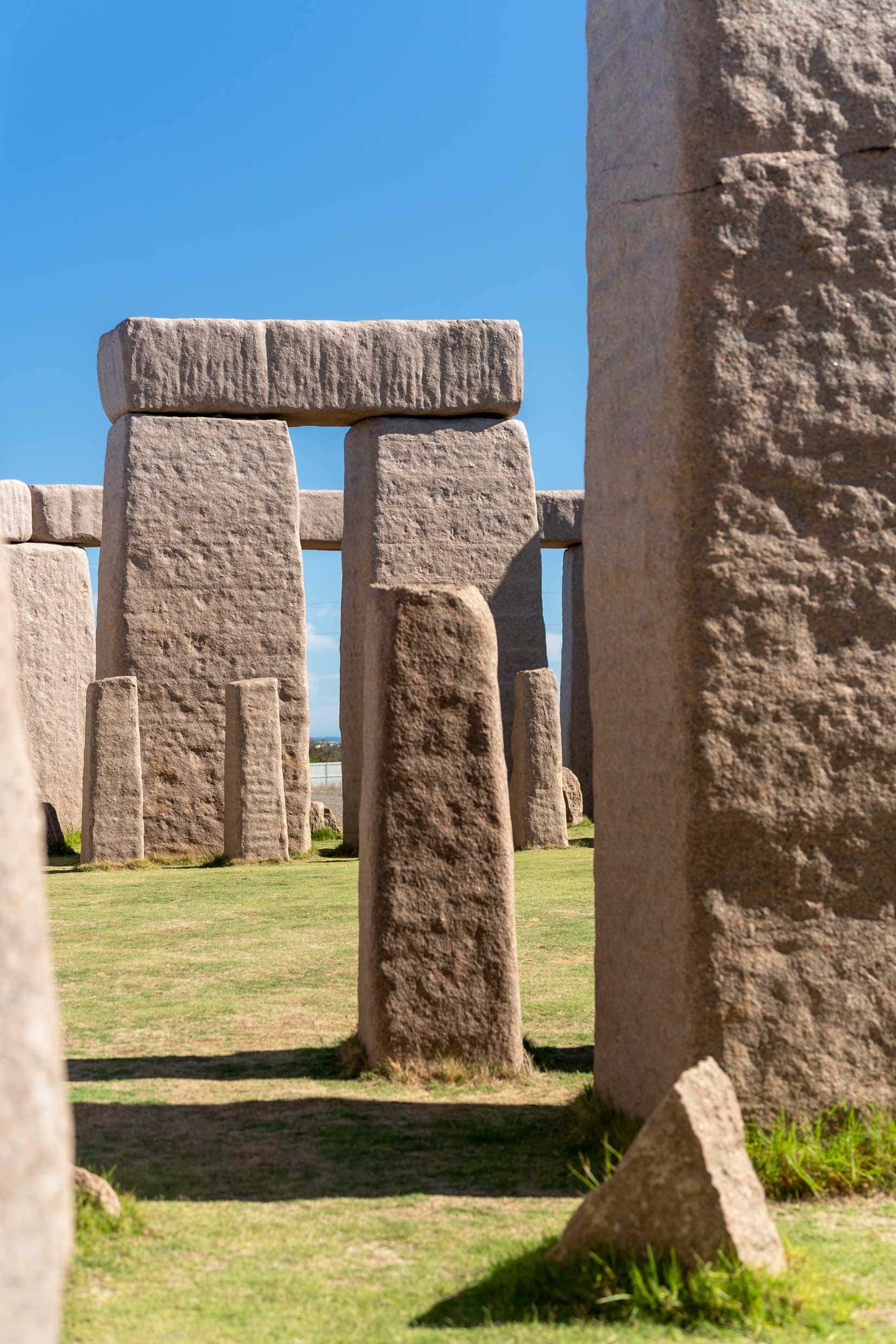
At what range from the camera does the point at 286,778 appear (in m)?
12.1

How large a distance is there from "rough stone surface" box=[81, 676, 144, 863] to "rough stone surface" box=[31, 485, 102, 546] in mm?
6100

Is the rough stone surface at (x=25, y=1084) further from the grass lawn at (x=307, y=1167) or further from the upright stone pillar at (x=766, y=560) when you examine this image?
the upright stone pillar at (x=766, y=560)

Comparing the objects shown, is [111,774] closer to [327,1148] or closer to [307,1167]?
[327,1148]

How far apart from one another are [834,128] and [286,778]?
364 inches

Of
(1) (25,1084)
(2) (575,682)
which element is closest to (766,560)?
(1) (25,1084)

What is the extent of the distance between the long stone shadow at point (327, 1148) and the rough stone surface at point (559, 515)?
1397 centimetres

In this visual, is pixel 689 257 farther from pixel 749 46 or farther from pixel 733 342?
pixel 749 46

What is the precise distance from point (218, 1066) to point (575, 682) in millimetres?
13807

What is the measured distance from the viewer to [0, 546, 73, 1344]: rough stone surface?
1.05 m

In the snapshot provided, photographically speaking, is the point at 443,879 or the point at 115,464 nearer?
the point at 443,879

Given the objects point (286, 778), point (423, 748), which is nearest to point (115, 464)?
point (286, 778)

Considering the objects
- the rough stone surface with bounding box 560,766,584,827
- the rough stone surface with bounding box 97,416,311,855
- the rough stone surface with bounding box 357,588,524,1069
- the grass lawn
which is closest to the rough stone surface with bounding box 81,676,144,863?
the rough stone surface with bounding box 97,416,311,855

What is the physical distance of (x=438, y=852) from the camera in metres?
4.28

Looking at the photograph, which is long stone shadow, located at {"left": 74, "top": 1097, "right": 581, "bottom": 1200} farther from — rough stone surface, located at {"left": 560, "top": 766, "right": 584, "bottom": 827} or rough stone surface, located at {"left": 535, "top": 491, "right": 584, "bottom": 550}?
rough stone surface, located at {"left": 535, "top": 491, "right": 584, "bottom": 550}
